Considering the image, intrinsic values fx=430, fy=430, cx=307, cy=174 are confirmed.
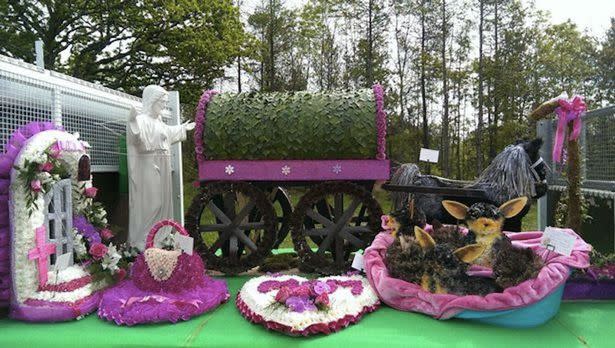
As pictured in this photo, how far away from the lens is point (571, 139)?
3.99 m

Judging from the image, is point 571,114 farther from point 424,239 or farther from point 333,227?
point 333,227

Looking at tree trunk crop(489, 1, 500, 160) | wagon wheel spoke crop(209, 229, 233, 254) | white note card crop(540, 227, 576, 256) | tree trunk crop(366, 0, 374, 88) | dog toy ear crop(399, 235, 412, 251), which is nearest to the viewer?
white note card crop(540, 227, 576, 256)

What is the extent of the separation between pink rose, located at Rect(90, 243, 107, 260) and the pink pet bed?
2454mm

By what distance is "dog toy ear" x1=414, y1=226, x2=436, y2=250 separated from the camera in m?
3.62

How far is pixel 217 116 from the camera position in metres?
4.61

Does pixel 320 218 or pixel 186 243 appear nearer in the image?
pixel 186 243

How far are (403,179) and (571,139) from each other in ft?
5.36

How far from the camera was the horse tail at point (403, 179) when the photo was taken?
186 inches

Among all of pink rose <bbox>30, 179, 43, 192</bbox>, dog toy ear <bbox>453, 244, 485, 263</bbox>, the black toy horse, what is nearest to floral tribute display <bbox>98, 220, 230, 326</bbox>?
pink rose <bbox>30, 179, 43, 192</bbox>

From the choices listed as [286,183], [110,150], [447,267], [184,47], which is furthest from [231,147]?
[184,47]

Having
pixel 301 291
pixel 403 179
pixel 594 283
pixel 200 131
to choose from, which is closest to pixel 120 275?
pixel 200 131

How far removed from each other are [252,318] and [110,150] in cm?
302

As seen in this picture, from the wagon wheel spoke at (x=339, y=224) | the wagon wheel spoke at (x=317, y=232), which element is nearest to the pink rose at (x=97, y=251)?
the wagon wheel spoke at (x=317, y=232)

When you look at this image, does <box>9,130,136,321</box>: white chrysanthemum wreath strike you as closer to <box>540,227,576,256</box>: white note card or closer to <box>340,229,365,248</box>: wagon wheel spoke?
<box>340,229,365,248</box>: wagon wheel spoke
